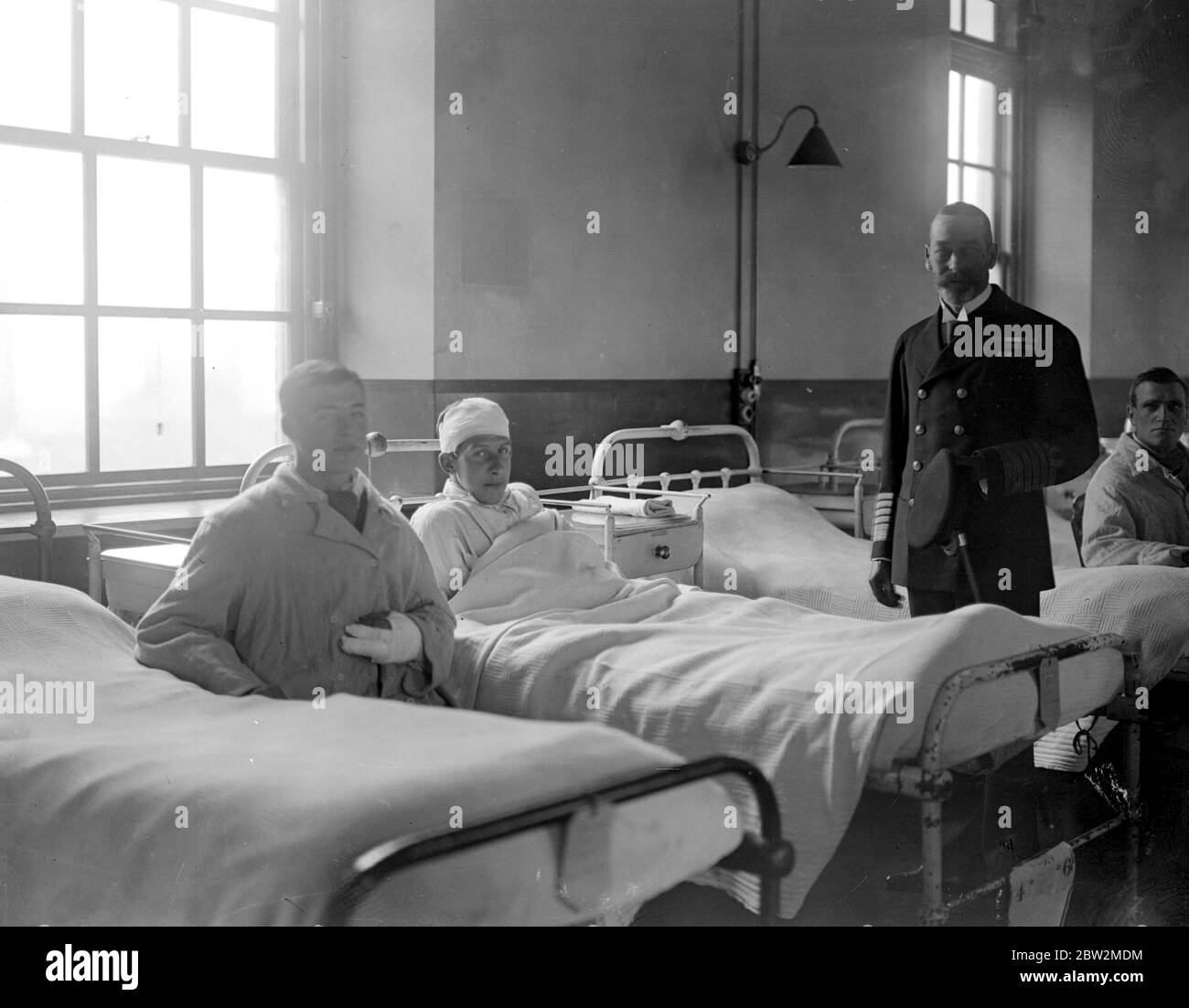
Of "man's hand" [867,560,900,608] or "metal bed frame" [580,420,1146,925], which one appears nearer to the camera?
"metal bed frame" [580,420,1146,925]

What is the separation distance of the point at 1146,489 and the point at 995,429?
0.87 m

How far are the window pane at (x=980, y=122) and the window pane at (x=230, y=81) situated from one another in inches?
54.1

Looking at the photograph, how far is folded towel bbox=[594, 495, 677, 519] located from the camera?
361 cm

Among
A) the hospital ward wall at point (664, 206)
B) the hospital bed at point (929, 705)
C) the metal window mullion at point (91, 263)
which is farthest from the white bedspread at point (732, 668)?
the metal window mullion at point (91, 263)

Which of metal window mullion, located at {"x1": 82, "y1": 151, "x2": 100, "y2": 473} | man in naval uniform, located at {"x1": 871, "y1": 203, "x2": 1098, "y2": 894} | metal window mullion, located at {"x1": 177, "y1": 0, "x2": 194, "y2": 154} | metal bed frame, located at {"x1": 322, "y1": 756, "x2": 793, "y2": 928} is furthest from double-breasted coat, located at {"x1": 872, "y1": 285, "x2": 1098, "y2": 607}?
metal window mullion, located at {"x1": 82, "y1": 151, "x2": 100, "y2": 473}

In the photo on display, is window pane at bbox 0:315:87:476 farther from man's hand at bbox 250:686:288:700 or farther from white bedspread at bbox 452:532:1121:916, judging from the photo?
white bedspread at bbox 452:532:1121:916

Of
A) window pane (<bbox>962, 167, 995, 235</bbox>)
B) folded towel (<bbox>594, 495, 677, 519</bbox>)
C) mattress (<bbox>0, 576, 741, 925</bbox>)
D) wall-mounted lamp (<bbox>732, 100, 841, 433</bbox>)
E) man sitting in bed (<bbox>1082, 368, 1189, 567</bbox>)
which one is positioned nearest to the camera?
mattress (<bbox>0, 576, 741, 925</bbox>)

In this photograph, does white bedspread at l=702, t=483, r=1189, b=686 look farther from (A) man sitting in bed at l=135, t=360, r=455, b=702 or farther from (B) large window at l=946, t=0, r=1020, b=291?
(A) man sitting in bed at l=135, t=360, r=455, b=702

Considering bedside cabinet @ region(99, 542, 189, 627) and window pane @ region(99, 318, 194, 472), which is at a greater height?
window pane @ region(99, 318, 194, 472)

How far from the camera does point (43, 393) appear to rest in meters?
2.21

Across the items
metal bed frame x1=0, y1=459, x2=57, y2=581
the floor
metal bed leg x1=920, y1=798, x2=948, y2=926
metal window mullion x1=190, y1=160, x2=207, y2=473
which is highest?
metal window mullion x1=190, y1=160, x2=207, y2=473

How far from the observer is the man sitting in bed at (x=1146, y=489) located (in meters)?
2.75

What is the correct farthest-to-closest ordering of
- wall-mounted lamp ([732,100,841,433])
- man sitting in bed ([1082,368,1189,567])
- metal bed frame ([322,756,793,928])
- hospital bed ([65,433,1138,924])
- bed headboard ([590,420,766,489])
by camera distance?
bed headboard ([590,420,766,489]) < man sitting in bed ([1082,368,1189,567]) < wall-mounted lamp ([732,100,841,433]) < hospital bed ([65,433,1138,924]) < metal bed frame ([322,756,793,928])
